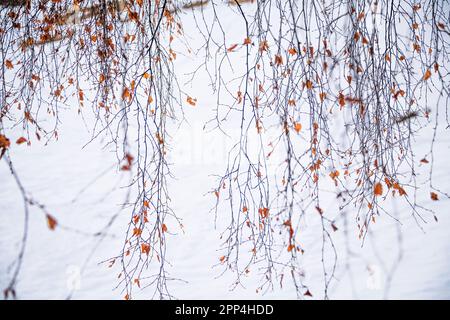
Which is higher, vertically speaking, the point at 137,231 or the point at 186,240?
the point at 186,240

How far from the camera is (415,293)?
2.13m

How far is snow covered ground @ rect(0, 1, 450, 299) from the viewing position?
231cm

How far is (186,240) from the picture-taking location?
3070 mm

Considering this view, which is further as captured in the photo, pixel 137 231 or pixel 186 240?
pixel 186 240

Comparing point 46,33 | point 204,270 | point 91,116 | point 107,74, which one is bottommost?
point 204,270

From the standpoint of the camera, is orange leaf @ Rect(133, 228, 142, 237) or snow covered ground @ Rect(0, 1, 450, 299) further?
snow covered ground @ Rect(0, 1, 450, 299)

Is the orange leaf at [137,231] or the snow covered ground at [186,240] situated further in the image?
the snow covered ground at [186,240]

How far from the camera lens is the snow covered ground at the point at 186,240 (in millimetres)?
2314
